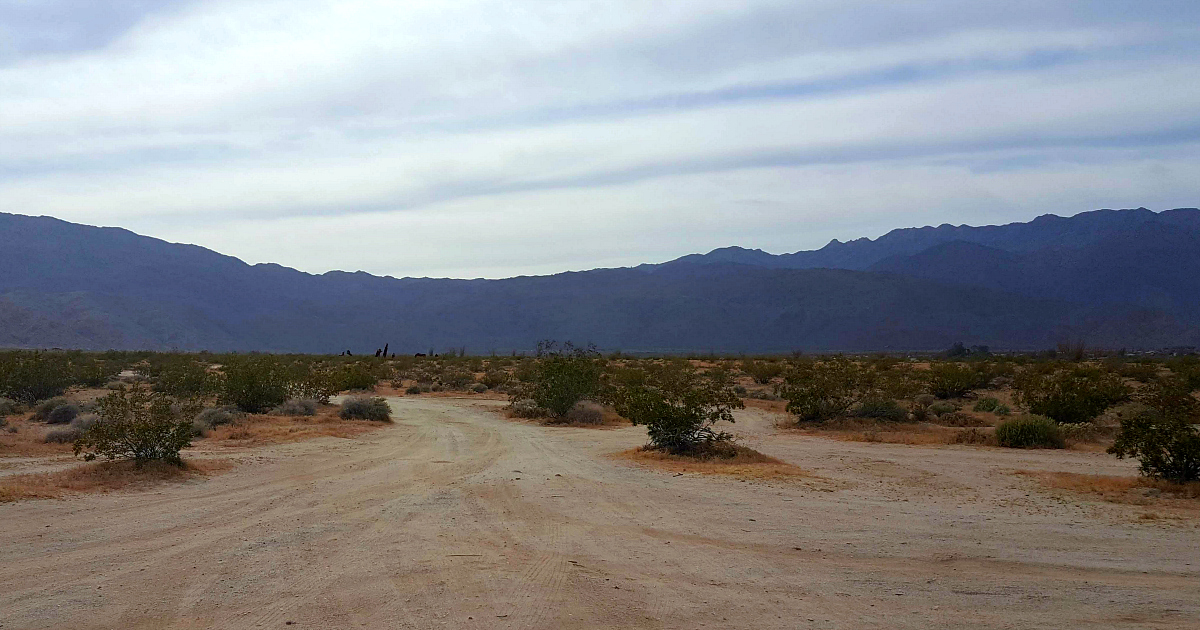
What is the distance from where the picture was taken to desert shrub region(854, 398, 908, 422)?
26500 mm

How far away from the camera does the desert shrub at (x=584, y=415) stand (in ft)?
92.2

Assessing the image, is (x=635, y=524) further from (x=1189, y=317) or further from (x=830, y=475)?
(x=1189, y=317)

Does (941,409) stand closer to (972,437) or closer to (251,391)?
(972,437)

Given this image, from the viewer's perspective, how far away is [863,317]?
137 metres

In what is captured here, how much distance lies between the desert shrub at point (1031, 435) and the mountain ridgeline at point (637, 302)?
108856 millimetres

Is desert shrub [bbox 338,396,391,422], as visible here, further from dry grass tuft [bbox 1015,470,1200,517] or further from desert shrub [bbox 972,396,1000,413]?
desert shrub [bbox 972,396,1000,413]

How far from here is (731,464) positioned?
1733cm

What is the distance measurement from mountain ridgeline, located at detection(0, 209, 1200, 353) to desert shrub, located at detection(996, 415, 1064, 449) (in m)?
109

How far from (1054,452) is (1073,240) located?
17873 cm

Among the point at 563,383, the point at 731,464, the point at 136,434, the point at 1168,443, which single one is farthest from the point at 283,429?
the point at 1168,443

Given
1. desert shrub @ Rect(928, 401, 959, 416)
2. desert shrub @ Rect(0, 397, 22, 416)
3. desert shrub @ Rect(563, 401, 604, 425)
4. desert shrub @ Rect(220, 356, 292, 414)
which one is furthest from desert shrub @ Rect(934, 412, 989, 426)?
desert shrub @ Rect(0, 397, 22, 416)

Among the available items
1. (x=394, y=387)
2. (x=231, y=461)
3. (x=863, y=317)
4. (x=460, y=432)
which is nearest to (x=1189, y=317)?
(x=863, y=317)

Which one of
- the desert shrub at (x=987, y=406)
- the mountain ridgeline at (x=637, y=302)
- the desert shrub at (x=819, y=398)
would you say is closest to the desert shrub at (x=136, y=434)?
the desert shrub at (x=819, y=398)

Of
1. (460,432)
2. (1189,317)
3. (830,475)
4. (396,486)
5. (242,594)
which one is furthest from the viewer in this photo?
(1189,317)
